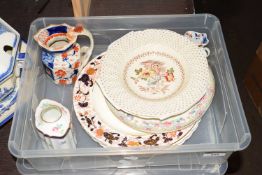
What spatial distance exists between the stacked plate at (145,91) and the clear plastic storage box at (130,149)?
0.04 meters

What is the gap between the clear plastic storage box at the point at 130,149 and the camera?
654mm

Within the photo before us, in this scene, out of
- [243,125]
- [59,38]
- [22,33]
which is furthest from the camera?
[22,33]

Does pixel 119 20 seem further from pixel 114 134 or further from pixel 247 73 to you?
pixel 247 73

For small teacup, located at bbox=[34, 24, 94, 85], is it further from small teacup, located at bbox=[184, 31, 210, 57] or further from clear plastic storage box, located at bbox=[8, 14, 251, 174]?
small teacup, located at bbox=[184, 31, 210, 57]

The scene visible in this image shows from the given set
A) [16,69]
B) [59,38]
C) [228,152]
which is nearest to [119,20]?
[59,38]

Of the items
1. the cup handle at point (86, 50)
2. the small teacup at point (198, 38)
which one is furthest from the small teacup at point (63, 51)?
the small teacup at point (198, 38)

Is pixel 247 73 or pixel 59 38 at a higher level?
pixel 59 38

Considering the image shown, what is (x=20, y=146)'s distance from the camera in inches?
26.8

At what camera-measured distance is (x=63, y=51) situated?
762 mm

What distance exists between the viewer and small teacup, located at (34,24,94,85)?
0.76 metres

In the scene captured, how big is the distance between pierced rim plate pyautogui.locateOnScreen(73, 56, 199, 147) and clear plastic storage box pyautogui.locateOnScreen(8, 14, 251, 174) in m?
0.02

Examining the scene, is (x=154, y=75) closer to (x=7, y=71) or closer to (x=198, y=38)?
(x=198, y=38)

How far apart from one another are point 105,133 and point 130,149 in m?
0.08

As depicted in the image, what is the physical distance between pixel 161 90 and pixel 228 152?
171 millimetres
